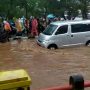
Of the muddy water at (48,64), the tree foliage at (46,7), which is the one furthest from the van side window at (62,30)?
the tree foliage at (46,7)

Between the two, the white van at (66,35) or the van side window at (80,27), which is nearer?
the white van at (66,35)

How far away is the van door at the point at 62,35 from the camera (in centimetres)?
1659

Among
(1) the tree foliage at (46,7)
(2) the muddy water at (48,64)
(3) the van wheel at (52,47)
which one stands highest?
(1) the tree foliage at (46,7)

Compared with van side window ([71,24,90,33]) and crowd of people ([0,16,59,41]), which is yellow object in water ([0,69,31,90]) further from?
crowd of people ([0,16,59,41])

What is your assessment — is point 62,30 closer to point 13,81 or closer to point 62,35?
point 62,35

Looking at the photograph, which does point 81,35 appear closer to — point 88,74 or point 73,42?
point 73,42

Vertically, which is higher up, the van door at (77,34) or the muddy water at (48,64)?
the van door at (77,34)

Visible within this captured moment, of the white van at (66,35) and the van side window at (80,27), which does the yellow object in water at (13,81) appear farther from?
the van side window at (80,27)

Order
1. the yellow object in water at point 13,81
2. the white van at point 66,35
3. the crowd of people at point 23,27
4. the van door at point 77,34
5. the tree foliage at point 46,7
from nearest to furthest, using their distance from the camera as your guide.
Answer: the yellow object in water at point 13,81
the white van at point 66,35
the van door at point 77,34
the crowd of people at point 23,27
the tree foliage at point 46,7

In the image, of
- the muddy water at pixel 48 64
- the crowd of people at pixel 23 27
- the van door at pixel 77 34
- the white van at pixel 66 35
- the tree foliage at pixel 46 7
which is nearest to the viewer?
the muddy water at pixel 48 64

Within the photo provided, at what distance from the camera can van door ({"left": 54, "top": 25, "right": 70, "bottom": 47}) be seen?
16594 mm

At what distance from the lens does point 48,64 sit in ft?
39.3

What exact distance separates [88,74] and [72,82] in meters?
6.93

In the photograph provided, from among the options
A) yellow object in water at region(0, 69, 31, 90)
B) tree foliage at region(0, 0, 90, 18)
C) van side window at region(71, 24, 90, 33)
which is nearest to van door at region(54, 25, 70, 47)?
van side window at region(71, 24, 90, 33)
